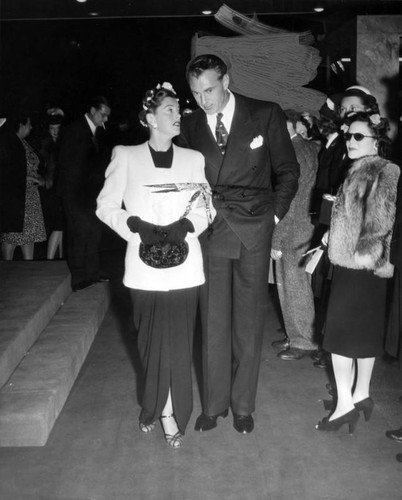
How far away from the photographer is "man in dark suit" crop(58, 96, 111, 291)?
5.87 metres

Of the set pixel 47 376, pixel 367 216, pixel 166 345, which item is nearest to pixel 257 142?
pixel 367 216

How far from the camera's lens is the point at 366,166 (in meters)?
3.15

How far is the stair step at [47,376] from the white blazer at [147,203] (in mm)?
909

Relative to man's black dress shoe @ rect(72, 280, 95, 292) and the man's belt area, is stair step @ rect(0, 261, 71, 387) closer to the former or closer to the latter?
man's black dress shoe @ rect(72, 280, 95, 292)

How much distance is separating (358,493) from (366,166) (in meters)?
1.52

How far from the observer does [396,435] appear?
333 centimetres

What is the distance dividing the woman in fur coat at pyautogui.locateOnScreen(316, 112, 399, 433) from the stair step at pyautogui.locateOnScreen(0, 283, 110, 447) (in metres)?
1.50

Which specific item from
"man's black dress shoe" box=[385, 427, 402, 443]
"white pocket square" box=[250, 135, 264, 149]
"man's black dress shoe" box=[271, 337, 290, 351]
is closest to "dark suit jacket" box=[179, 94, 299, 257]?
"white pocket square" box=[250, 135, 264, 149]

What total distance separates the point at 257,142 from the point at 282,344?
2.06 metres

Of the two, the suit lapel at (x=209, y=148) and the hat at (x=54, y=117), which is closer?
the suit lapel at (x=209, y=148)

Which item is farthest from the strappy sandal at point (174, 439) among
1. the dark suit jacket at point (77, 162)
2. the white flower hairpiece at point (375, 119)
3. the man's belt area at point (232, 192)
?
the dark suit jacket at point (77, 162)

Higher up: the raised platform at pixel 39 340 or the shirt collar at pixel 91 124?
the shirt collar at pixel 91 124

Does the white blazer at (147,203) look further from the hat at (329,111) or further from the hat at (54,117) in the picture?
the hat at (54,117)

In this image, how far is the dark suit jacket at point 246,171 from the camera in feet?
10.7
